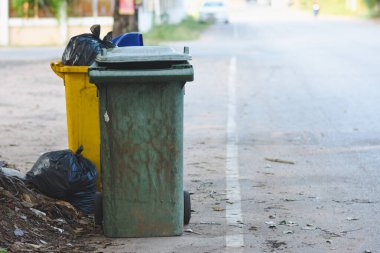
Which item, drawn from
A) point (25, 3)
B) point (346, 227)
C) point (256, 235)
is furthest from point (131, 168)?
point (25, 3)

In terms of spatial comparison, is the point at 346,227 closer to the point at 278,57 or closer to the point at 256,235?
the point at 256,235

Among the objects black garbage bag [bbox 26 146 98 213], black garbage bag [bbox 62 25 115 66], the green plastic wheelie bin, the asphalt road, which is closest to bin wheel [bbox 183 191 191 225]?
the asphalt road

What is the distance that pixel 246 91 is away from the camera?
707 inches

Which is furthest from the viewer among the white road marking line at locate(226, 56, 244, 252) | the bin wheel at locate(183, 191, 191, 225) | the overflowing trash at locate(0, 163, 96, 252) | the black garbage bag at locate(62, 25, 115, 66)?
the black garbage bag at locate(62, 25, 115, 66)

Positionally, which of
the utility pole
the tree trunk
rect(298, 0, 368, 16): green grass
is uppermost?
the tree trunk

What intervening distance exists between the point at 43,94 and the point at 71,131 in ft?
34.3

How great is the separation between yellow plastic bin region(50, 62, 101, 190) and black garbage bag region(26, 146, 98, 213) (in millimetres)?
160

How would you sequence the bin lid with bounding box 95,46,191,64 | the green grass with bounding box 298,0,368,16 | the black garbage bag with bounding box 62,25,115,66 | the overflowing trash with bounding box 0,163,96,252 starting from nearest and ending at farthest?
the overflowing trash with bounding box 0,163,96,252, the bin lid with bounding box 95,46,191,64, the black garbage bag with bounding box 62,25,115,66, the green grass with bounding box 298,0,368,16

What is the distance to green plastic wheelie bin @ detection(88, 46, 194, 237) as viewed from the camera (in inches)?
262

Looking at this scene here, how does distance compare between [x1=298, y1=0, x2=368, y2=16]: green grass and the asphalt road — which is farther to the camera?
[x1=298, y1=0, x2=368, y2=16]: green grass

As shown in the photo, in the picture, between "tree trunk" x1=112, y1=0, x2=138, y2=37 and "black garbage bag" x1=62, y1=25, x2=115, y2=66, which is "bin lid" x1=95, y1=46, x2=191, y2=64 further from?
"tree trunk" x1=112, y1=0, x2=138, y2=37

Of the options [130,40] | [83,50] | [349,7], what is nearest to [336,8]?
[349,7]

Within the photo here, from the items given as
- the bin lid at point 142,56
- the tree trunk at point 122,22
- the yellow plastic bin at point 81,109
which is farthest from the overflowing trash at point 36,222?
the tree trunk at point 122,22

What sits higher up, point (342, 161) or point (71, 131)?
point (71, 131)
